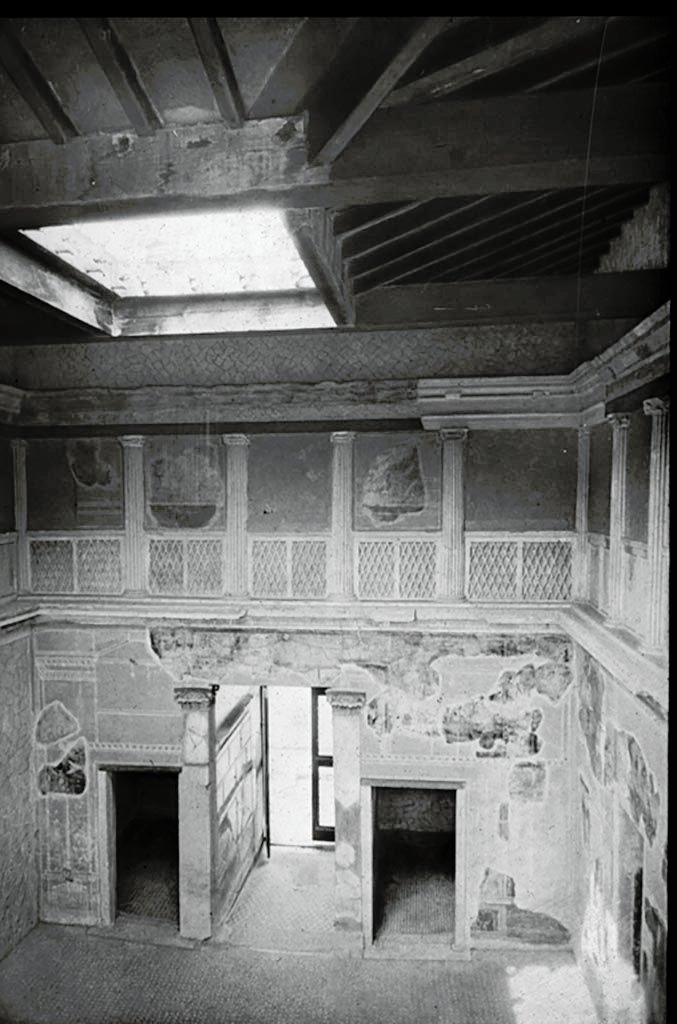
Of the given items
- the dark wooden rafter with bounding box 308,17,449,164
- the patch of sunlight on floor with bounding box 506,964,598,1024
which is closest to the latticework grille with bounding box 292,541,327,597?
the patch of sunlight on floor with bounding box 506,964,598,1024

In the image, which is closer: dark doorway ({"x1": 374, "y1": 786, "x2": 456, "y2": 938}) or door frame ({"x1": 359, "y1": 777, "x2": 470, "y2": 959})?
door frame ({"x1": 359, "y1": 777, "x2": 470, "y2": 959})

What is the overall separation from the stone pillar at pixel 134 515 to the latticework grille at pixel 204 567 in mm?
520

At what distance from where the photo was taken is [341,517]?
7375 millimetres

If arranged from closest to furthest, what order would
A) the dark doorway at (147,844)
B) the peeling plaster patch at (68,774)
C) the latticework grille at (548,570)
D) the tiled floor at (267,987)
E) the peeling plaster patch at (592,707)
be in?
the peeling plaster patch at (592,707) < the tiled floor at (267,987) < the latticework grille at (548,570) < the peeling plaster patch at (68,774) < the dark doorway at (147,844)

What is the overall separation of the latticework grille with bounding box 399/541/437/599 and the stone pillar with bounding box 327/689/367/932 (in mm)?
1446

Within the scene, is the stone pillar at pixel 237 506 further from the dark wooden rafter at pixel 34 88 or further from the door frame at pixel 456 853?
the dark wooden rafter at pixel 34 88

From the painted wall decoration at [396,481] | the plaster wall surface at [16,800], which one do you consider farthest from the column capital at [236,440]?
the plaster wall surface at [16,800]

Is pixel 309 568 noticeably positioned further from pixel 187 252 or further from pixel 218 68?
pixel 218 68

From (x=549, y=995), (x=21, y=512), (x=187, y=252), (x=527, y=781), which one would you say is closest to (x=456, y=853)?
(x=527, y=781)

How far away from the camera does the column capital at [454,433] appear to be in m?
7.17

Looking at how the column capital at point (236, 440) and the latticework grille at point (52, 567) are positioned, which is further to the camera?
the latticework grille at point (52, 567)

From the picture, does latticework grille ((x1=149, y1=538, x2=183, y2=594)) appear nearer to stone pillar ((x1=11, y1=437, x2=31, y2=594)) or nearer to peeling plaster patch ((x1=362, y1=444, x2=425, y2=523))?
stone pillar ((x1=11, y1=437, x2=31, y2=594))

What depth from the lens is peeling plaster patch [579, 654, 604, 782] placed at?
20.9 feet

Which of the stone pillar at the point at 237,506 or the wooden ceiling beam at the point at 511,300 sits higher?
the wooden ceiling beam at the point at 511,300
